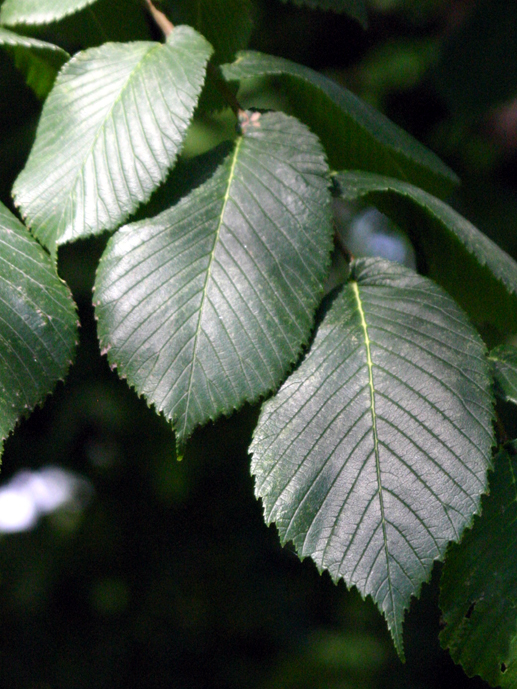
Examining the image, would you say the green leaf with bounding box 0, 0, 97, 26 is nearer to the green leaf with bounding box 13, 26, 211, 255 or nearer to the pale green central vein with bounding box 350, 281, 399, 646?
the green leaf with bounding box 13, 26, 211, 255

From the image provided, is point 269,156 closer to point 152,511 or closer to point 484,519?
point 484,519

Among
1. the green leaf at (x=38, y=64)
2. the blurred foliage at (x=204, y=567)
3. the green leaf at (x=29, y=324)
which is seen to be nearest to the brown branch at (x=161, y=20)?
the green leaf at (x=38, y=64)

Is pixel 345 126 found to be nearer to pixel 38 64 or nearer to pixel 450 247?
pixel 450 247

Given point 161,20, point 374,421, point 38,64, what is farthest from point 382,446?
point 38,64

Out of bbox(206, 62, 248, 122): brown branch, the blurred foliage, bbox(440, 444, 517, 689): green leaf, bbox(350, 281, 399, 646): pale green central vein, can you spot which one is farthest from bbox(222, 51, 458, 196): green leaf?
the blurred foliage

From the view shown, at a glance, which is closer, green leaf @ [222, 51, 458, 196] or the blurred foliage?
green leaf @ [222, 51, 458, 196]

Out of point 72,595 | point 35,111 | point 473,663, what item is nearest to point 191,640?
point 72,595
